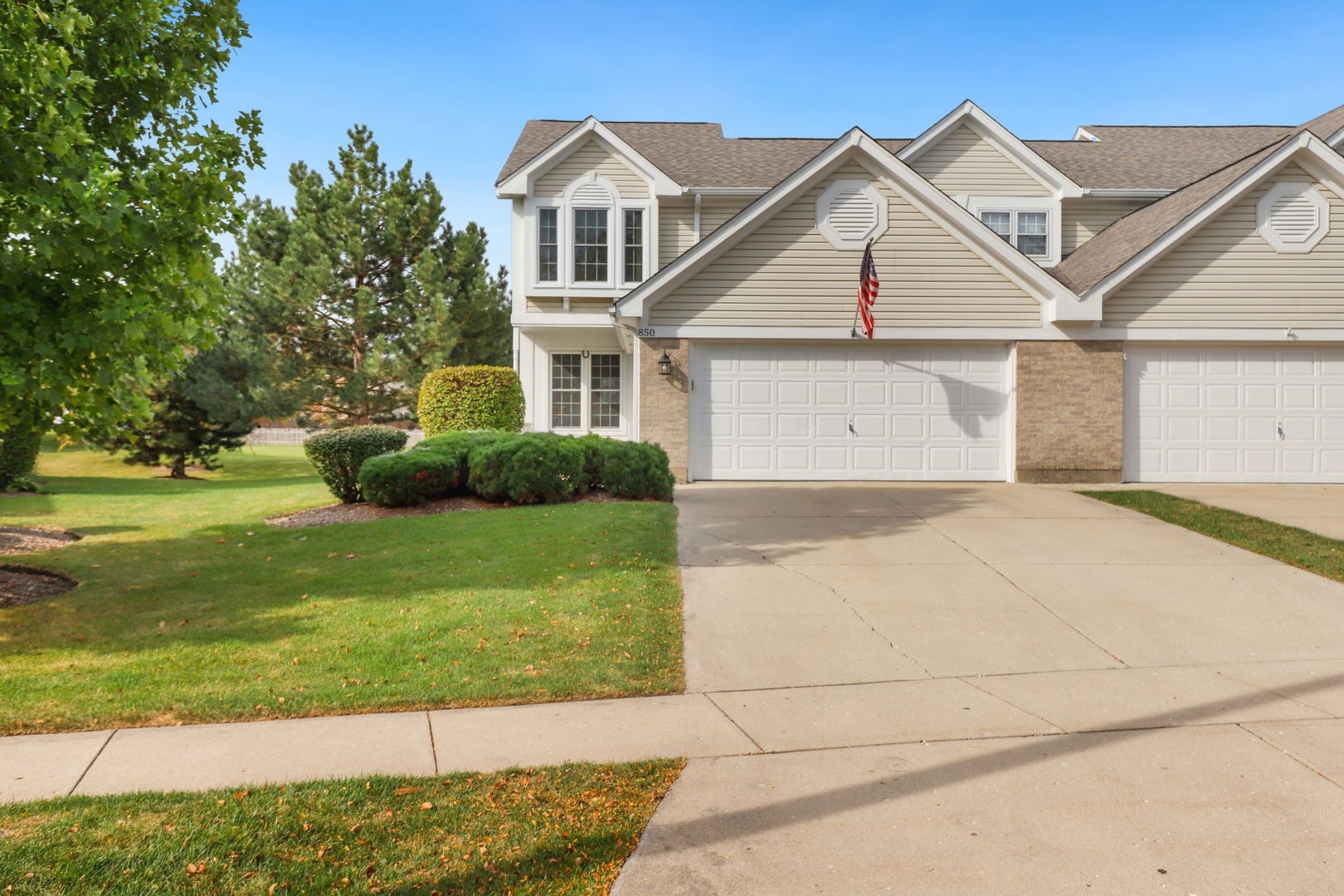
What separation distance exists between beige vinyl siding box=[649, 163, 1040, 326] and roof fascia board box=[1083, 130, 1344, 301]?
52.4 inches

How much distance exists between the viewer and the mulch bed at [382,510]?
1288cm

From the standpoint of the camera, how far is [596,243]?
19.5m

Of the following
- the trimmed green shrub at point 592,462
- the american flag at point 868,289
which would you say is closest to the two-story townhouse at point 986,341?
the american flag at point 868,289

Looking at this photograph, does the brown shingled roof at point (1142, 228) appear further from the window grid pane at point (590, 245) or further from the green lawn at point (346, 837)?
the green lawn at point (346, 837)

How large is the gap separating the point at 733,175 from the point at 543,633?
50.9 ft

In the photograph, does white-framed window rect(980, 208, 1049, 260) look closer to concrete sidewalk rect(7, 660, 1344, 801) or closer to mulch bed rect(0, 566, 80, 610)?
concrete sidewalk rect(7, 660, 1344, 801)

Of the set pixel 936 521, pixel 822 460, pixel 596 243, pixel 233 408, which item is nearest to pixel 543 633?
pixel 936 521

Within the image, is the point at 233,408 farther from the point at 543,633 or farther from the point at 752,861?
the point at 752,861

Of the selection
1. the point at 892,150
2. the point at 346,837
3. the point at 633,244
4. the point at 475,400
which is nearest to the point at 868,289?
the point at 633,244

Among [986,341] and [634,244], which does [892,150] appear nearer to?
[634,244]

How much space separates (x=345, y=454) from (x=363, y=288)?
18333mm

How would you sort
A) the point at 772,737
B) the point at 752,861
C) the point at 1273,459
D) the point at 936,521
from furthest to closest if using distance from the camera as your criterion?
the point at 1273,459 < the point at 936,521 < the point at 772,737 < the point at 752,861

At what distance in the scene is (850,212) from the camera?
15.8 meters

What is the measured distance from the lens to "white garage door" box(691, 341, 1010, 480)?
1585 cm
